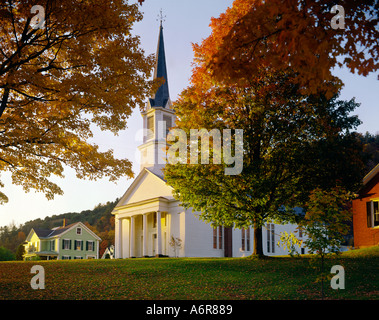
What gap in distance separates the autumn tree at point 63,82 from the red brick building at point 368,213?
18.9 metres

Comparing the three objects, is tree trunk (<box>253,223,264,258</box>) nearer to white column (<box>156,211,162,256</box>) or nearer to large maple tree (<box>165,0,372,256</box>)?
large maple tree (<box>165,0,372,256</box>)

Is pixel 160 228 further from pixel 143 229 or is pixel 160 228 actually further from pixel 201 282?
pixel 201 282

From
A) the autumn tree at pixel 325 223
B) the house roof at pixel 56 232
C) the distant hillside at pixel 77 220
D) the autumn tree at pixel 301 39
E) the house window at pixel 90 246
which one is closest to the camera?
the autumn tree at pixel 301 39

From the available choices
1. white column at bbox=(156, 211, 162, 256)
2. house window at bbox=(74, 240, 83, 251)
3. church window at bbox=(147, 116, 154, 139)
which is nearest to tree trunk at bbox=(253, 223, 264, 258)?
white column at bbox=(156, 211, 162, 256)

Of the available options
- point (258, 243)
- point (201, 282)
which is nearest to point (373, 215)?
point (258, 243)

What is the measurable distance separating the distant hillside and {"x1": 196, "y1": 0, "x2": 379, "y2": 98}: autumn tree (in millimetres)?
68447

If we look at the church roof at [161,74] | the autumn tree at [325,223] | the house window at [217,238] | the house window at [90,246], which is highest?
the church roof at [161,74]

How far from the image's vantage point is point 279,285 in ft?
44.4

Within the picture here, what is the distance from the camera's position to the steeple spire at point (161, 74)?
1939 inches

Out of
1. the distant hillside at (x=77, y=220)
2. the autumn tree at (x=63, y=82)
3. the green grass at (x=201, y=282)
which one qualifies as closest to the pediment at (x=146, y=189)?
the green grass at (x=201, y=282)

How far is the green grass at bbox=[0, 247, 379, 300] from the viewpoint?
38.9 ft

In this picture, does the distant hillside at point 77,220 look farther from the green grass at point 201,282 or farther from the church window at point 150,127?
the green grass at point 201,282
